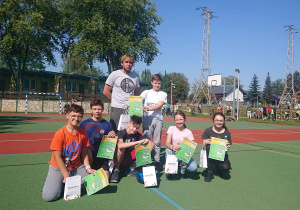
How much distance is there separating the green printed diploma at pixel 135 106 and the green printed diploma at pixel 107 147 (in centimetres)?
66

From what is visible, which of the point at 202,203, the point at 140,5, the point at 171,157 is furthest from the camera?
the point at 140,5

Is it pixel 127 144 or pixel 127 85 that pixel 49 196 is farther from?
pixel 127 85

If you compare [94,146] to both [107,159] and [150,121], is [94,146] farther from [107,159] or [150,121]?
[150,121]

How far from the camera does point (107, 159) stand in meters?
3.97

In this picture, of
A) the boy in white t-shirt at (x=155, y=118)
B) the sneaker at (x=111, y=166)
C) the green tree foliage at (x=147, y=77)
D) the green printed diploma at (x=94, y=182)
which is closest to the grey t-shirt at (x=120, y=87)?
the boy in white t-shirt at (x=155, y=118)

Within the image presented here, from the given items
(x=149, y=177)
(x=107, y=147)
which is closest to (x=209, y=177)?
(x=149, y=177)

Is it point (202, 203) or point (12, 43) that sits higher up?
point (12, 43)

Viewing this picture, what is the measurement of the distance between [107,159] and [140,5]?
92.3ft

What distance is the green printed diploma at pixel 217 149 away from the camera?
3.92 m

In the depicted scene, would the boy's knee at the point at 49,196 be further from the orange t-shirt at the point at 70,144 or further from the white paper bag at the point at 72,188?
the orange t-shirt at the point at 70,144

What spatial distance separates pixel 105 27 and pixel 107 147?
87.9ft

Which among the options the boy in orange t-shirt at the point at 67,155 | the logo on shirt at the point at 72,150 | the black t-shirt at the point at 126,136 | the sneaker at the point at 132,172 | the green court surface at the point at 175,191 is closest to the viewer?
the green court surface at the point at 175,191

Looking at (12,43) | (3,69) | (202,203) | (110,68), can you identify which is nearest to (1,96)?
(3,69)

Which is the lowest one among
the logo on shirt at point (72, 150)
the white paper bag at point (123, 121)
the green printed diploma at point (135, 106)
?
the logo on shirt at point (72, 150)
